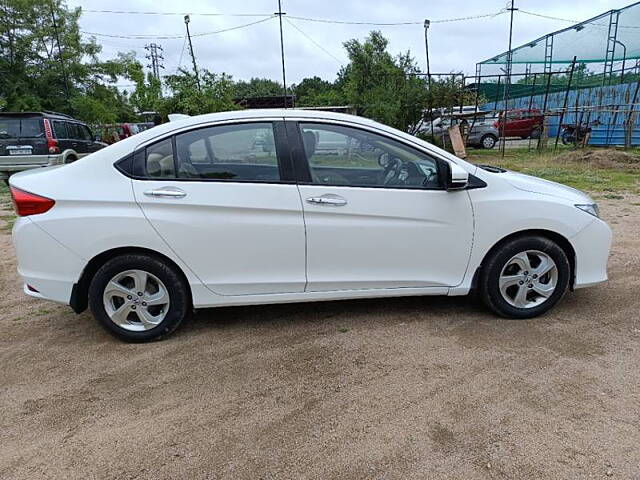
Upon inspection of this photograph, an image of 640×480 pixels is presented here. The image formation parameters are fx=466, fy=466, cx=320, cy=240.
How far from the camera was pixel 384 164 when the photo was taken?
11.3ft

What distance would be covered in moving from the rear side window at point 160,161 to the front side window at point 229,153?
53 mm

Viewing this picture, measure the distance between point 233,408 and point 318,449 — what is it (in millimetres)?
579

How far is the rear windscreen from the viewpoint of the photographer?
10.9m

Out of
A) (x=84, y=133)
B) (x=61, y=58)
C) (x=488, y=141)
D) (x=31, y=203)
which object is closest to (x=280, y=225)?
(x=31, y=203)

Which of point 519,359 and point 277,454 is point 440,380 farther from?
point 277,454

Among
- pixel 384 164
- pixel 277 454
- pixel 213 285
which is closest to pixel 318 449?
pixel 277 454

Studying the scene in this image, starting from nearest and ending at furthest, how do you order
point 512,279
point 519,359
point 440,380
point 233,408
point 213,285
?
point 233,408
point 440,380
point 519,359
point 213,285
point 512,279

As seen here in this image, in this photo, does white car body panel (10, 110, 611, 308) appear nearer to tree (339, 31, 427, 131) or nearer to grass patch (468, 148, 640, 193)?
grass patch (468, 148, 640, 193)

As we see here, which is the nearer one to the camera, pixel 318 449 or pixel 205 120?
pixel 318 449

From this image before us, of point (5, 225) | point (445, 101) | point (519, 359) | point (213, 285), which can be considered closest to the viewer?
point (519, 359)

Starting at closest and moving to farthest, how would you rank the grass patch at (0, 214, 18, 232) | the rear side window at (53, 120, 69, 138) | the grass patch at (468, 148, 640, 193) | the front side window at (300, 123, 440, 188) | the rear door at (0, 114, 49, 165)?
the front side window at (300, 123, 440, 188)
the grass patch at (0, 214, 18, 232)
the grass patch at (468, 148, 640, 193)
the rear door at (0, 114, 49, 165)
the rear side window at (53, 120, 69, 138)

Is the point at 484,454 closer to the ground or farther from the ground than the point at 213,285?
closer to the ground

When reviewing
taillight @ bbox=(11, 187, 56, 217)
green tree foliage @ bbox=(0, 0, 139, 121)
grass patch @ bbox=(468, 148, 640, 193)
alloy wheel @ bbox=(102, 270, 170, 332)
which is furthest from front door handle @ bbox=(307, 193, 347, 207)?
green tree foliage @ bbox=(0, 0, 139, 121)

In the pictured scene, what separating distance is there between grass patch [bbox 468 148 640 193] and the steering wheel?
7.44 metres
